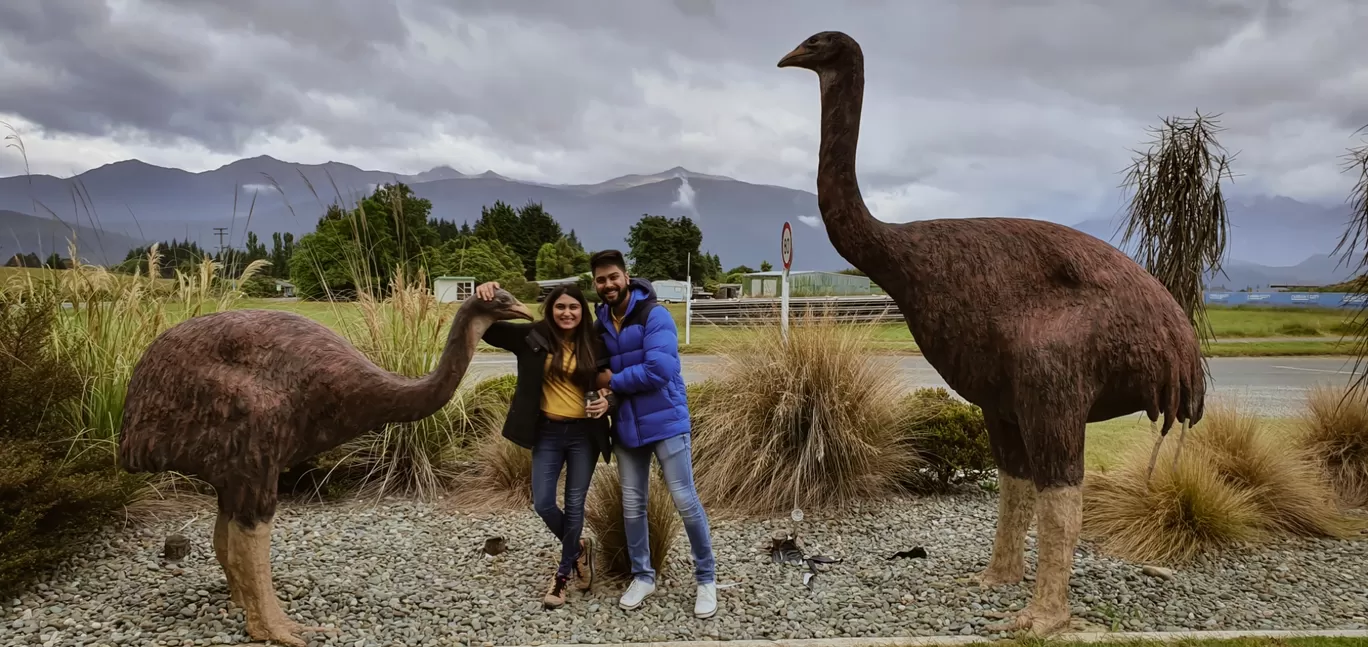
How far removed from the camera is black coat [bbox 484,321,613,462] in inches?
122

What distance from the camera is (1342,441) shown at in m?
5.05

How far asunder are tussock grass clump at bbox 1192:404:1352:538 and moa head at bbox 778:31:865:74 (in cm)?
369

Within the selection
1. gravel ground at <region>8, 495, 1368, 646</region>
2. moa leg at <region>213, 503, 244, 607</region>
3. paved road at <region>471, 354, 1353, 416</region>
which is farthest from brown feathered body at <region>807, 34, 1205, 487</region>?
paved road at <region>471, 354, 1353, 416</region>

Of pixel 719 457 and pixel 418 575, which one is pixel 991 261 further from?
pixel 418 575

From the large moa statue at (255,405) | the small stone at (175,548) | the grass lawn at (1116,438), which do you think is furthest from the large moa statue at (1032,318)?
the small stone at (175,548)

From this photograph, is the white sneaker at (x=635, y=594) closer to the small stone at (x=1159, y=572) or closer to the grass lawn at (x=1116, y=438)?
the small stone at (x=1159, y=572)

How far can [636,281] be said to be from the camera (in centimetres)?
315

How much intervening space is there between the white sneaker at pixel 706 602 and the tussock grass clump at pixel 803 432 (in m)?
1.43

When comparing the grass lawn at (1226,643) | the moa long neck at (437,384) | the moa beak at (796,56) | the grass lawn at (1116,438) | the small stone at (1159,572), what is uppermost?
the moa beak at (796,56)

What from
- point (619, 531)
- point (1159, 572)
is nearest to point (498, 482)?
point (619, 531)

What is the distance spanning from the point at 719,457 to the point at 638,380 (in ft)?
6.60

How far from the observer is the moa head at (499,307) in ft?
9.60

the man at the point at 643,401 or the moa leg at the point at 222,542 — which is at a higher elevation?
the man at the point at 643,401

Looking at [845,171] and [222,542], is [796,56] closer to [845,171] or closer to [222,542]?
[845,171]
